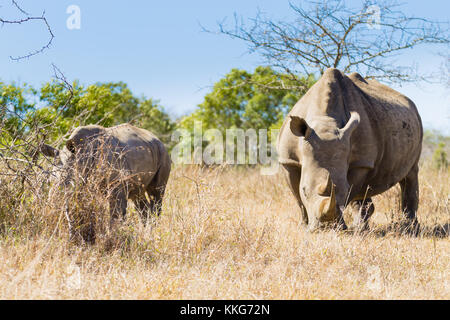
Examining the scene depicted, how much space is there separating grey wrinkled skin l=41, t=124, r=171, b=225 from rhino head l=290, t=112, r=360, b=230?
1758mm

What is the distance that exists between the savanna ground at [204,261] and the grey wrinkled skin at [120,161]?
48cm

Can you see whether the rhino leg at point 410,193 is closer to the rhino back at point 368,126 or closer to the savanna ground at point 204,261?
the rhino back at point 368,126

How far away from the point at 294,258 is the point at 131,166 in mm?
2848

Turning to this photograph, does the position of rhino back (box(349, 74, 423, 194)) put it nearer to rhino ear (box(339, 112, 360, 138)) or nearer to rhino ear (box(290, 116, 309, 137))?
rhino ear (box(339, 112, 360, 138))

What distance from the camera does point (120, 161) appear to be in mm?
5023

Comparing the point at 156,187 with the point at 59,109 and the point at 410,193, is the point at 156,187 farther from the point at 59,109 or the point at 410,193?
the point at 410,193

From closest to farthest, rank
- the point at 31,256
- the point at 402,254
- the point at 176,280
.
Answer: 1. the point at 176,280
2. the point at 31,256
3. the point at 402,254

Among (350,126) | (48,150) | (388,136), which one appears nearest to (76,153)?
(48,150)

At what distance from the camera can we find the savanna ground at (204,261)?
11.1ft

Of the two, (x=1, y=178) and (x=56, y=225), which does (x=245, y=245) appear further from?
(x=1, y=178)

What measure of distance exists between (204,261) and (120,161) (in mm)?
1568

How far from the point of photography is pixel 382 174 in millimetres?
6480

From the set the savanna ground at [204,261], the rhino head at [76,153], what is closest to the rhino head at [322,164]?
the savanna ground at [204,261]
